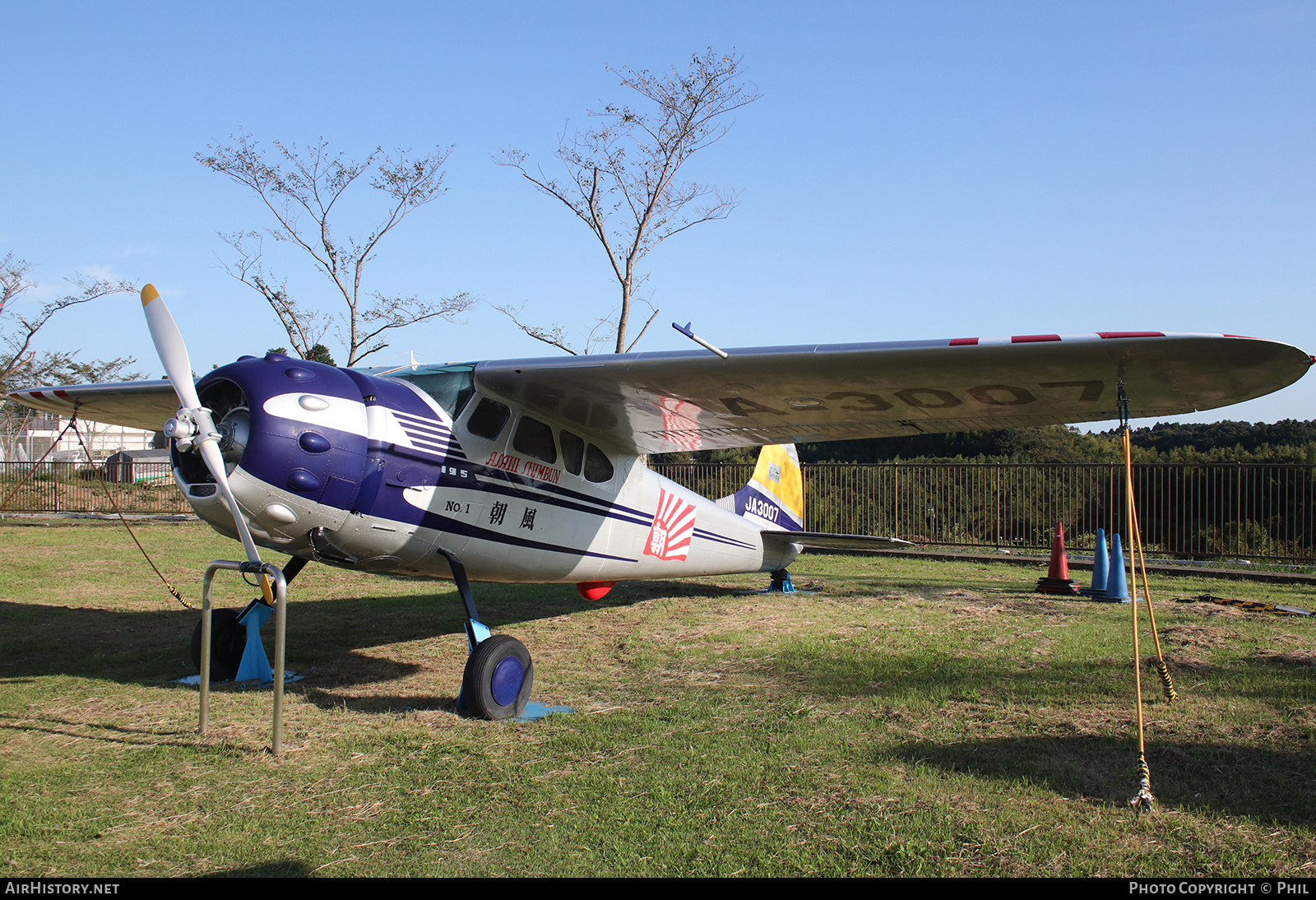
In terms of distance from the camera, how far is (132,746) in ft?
15.8

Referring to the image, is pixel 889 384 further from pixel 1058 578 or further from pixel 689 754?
pixel 1058 578

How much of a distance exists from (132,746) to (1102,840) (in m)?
5.17

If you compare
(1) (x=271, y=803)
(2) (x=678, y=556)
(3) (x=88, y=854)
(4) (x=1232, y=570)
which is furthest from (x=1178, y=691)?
(4) (x=1232, y=570)

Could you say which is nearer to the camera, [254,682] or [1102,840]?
[1102,840]

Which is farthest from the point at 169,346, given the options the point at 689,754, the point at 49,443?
the point at 49,443

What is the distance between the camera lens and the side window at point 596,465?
7.71 meters

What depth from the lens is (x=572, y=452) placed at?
752 cm

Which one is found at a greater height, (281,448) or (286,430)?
(286,430)

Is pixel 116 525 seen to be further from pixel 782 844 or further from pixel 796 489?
pixel 782 844

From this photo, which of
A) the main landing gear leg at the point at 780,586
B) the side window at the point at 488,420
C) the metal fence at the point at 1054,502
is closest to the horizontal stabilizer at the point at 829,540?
the main landing gear leg at the point at 780,586

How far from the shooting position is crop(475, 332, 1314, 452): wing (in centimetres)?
491

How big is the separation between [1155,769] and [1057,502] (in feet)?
51.6

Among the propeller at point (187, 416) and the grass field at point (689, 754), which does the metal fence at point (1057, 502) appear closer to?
the grass field at point (689, 754)

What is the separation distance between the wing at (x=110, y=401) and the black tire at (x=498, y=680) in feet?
14.4
